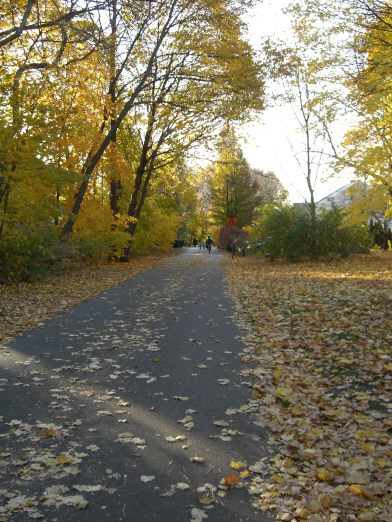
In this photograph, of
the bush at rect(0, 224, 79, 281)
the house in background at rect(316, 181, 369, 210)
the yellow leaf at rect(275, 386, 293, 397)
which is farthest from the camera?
the house in background at rect(316, 181, 369, 210)

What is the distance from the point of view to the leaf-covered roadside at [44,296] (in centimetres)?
891

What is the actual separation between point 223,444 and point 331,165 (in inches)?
706

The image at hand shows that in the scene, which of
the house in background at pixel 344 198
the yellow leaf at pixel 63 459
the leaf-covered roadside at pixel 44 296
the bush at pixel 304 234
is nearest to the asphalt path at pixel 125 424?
the yellow leaf at pixel 63 459

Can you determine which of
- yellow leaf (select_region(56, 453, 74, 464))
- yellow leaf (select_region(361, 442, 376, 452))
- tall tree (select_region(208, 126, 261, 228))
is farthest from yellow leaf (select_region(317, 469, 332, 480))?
tall tree (select_region(208, 126, 261, 228))

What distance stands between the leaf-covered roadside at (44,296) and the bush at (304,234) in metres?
9.53

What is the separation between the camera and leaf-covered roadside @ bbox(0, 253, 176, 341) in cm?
891

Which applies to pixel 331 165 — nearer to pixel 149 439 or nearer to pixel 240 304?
pixel 240 304

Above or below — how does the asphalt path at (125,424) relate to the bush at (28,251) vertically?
below

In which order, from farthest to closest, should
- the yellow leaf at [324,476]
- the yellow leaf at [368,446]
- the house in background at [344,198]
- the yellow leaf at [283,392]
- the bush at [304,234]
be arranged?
the bush at [304,234] → the house in background at [344,198] → the yellow leaf at [283,392] → the yellow leaf at [368,446] → the yellow leaf at [324,476]

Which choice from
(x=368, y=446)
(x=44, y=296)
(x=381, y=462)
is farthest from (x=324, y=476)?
(x=44, y=296)

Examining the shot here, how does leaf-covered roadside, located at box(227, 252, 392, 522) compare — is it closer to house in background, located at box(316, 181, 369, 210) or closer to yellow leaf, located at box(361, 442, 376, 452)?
yellow leaf, located at box(361, 442, 376, 452)

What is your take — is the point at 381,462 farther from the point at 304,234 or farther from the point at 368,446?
the point at 304,234

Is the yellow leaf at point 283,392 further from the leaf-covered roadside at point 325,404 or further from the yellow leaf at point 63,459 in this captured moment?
the yellow leaf at point 63,459

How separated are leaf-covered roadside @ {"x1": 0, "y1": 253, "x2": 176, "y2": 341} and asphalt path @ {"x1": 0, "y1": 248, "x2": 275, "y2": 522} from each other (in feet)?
3.11
